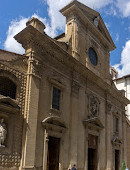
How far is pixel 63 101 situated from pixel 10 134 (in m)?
4.92

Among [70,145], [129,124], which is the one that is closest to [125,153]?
[129,124]

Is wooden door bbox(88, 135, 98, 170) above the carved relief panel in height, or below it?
below

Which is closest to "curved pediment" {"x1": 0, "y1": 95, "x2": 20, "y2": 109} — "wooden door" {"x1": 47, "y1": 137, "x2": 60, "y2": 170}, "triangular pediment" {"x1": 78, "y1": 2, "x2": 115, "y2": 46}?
"wooden door" {"x1": 47, "y1": 137, "x2": 60, "y2": 170}

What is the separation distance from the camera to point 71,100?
53.9 ft

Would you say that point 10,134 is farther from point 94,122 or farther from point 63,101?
point 94,122

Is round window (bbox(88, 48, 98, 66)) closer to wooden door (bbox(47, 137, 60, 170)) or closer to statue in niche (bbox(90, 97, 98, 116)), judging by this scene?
statue in niche (bbox(90, 97, 98, 116))

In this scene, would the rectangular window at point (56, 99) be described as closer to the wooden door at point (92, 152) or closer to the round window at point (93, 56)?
the wooden door at point (92, 152)

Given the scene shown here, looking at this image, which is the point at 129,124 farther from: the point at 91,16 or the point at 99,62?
the point at 91,16

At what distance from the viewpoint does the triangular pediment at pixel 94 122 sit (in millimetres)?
17203

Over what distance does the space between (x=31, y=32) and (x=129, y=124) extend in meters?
17.2

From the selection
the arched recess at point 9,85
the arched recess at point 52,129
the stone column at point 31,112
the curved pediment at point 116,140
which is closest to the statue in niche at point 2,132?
the stone column at point 31,112

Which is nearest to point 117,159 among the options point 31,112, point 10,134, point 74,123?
point 74,123

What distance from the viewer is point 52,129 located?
14.2 meters

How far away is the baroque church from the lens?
12.2 metres
